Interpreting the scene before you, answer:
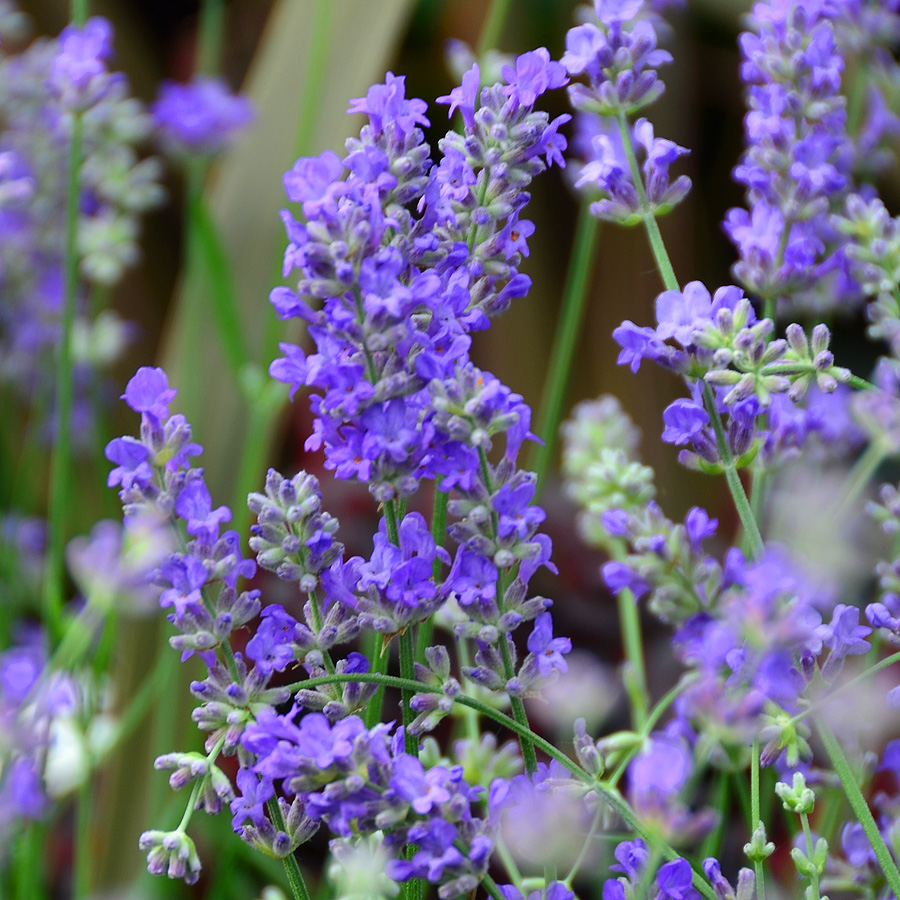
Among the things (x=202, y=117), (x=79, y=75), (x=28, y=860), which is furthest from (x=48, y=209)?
(x=28, y=860)

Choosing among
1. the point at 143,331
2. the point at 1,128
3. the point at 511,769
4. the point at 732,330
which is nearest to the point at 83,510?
the point at 143,331

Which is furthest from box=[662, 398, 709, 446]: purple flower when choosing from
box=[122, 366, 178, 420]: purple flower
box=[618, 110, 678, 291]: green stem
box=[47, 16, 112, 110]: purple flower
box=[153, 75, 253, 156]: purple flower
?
box=[153, 75, 253, 156]: purple flower

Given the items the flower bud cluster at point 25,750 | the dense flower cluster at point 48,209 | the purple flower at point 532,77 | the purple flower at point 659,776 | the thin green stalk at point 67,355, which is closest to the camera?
the purple flower at point 659,776

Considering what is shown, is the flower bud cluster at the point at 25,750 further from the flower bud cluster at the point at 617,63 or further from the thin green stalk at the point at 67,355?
the flower bud cluster at the point at 617,63

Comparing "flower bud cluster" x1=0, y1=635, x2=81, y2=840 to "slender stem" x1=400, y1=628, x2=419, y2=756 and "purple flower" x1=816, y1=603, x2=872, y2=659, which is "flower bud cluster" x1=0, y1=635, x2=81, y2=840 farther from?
"purple flower" x1=816, y1=603, x2=872, y2=659

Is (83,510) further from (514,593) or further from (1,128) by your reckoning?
(514,593)

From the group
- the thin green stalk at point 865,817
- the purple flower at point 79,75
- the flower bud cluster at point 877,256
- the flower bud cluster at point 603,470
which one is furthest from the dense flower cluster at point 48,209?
the thin green stalk at point 865,817

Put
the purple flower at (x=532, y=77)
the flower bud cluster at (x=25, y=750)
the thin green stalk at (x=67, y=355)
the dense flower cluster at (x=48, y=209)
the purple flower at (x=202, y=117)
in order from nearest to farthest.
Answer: the purple flower at (x=532, y=77) < the flower bud cluster at (x=25, y=750) < the thin green stalk at (x=67, y=355) < the dense flower cluster at (x=48, y=209) < the purple flower at (x=202, y=117)
